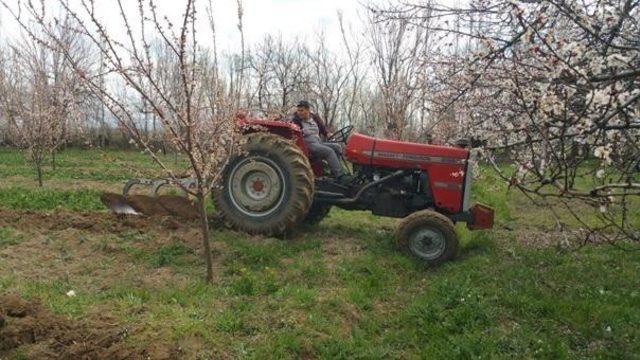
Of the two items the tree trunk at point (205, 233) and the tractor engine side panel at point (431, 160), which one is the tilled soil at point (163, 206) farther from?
the tractor engine side panel at point (431, 160)

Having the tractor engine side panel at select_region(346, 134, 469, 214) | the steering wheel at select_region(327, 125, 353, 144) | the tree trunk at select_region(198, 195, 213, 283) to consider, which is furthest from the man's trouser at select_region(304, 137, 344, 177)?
the tree trunk at select_region(198, 195, 213, 283)

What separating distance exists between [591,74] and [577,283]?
2558 millimetres

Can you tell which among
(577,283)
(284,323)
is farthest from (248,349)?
(577,283)

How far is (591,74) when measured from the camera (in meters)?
3.68

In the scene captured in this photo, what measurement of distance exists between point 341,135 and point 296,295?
122 inches

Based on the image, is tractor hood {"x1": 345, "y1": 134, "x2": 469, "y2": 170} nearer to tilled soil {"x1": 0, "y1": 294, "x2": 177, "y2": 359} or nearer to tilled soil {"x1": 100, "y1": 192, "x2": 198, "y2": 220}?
tilled soil {"x1": 100, "y1": 192, "x2": 198, "y2": 220}

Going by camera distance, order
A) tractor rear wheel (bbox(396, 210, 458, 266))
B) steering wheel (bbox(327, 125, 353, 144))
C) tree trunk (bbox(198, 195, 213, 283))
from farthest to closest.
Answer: steering wheel (bbox(327, 125, 353, 144)) → tractor rear wheel (bbox(396, 210, 458, 266)) → tree trunk (bbox(198, 195, 213, 283))

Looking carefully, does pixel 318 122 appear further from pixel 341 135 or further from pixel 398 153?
pixel 398 153

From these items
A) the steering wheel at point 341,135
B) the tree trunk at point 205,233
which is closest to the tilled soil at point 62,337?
the tree trunk at point 205,233

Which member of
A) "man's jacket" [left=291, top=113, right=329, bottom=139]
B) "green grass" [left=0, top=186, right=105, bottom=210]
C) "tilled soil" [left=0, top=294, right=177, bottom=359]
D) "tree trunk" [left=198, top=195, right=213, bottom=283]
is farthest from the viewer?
"green grass" [left=0, top=186, right=105, bottom=210]

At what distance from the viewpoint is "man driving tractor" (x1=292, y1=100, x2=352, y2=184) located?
22.6 ft

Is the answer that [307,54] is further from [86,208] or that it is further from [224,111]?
[224,111]

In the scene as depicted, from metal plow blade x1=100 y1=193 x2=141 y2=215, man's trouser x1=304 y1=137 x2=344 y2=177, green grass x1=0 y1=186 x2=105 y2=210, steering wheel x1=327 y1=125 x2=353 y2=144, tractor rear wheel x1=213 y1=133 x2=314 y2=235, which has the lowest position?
green grass x1=0 y1=186 x2=105 y2=210

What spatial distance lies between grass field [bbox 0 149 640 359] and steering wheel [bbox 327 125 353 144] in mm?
1229
